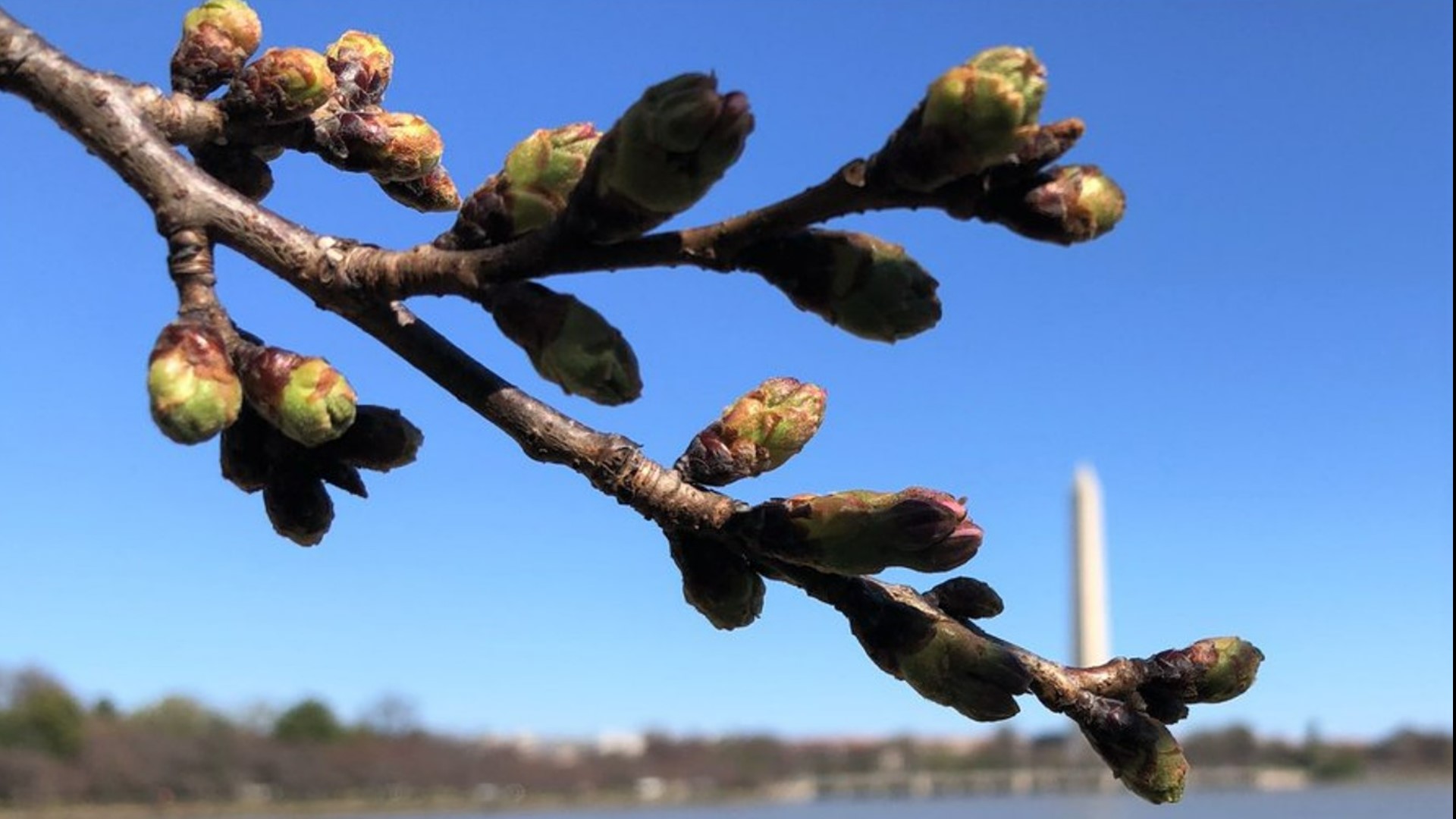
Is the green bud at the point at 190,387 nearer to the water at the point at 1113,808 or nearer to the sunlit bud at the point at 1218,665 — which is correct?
the sunlit bud at the point at 1218,665

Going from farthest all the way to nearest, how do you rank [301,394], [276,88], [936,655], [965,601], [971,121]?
[276,88] → [965,601] → [936,655] → [301,394] → [971,121]

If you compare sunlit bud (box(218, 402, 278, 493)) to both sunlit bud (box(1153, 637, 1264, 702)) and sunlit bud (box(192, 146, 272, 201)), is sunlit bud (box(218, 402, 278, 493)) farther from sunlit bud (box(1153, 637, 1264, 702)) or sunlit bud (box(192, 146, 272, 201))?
sunlit bud (box(1153, 637, 1264, 702))

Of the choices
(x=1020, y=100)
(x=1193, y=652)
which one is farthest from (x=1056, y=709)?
(x=1020, y=100)

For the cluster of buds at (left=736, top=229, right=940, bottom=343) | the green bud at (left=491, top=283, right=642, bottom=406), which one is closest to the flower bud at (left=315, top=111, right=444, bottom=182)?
the green bud at (left=491, top=283, right=642, bottom=406)

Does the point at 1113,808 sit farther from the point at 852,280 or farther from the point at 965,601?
the point at 852,280

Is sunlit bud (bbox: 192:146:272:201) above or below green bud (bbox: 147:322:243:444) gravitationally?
above

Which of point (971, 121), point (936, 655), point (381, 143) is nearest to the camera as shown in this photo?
point (971, 121)

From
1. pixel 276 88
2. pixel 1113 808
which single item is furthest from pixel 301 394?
pixel 1113 808
